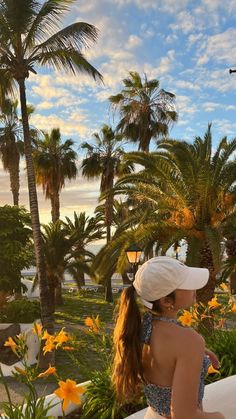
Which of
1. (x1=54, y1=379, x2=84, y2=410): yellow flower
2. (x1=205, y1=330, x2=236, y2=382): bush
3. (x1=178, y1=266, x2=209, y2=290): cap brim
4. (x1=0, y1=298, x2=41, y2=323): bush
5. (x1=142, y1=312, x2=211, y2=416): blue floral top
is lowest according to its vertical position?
(x1=0, y1=298, x2=41, y2=323): bush

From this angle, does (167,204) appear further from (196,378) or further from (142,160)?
(196,378)

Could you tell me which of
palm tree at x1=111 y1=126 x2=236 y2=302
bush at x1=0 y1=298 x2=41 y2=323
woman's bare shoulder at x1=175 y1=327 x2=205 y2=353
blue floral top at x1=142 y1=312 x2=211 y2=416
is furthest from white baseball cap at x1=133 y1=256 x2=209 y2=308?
bush at x1=0 y1=298 x2=41 y2=323

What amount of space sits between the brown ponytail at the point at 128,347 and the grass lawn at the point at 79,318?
462 inches

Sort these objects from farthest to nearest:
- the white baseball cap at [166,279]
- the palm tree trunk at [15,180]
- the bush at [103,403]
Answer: the palm tree trunk at [15,180], the bush at [103,403], the white baseball cap at [166,279]

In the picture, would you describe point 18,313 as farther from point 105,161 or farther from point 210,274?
point 105,161

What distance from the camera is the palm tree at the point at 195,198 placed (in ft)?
47.1

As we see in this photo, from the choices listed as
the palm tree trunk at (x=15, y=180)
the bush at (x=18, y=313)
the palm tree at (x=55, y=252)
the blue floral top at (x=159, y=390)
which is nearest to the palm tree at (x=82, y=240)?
the palm tree at (x=55, y=252)

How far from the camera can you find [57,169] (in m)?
36.4

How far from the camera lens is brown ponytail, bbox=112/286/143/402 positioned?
7.04ft

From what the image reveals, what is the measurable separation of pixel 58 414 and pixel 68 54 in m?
13.3

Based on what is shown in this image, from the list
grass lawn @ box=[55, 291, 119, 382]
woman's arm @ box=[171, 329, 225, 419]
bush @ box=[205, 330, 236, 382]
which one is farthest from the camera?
grass lawn @ box=[55, 291, 119, 382]

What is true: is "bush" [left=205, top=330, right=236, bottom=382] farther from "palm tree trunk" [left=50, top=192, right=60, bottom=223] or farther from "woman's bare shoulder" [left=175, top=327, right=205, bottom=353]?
"palm tree trunk" [left=50, top=192, right=60, bottom=223]

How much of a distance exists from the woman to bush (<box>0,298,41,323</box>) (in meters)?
15.8

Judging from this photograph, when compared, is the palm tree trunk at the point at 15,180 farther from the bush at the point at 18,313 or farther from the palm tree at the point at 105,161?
the bush at the point at 18,313
